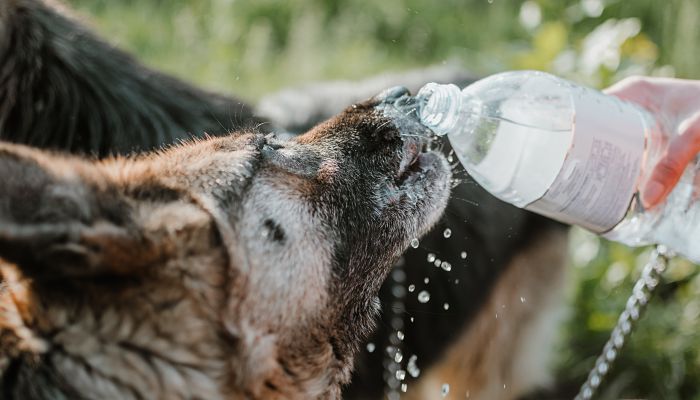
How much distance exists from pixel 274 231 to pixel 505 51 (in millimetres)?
4593

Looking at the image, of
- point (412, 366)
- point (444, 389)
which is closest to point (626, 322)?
point (444, 389)

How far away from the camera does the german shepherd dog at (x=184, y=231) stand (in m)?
2.20

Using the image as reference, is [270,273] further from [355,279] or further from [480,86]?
[480,86]

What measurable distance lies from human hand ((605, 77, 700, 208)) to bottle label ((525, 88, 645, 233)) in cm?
9

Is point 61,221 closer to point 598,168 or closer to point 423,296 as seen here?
point 598,168

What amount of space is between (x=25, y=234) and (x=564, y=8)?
6491 mm

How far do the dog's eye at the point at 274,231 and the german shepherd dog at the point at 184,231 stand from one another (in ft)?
0.04

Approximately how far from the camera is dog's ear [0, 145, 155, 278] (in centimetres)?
201

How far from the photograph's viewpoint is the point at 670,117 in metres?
3.22

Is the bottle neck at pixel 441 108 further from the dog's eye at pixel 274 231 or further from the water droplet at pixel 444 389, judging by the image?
the water droplet at pixel 444 389

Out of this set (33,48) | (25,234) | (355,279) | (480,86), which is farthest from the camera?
(33,48)

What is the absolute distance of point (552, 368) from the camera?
527 cm

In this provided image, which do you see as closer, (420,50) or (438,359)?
(438,359)

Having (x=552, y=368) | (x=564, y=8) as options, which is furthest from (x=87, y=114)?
(x=564, y=8)
